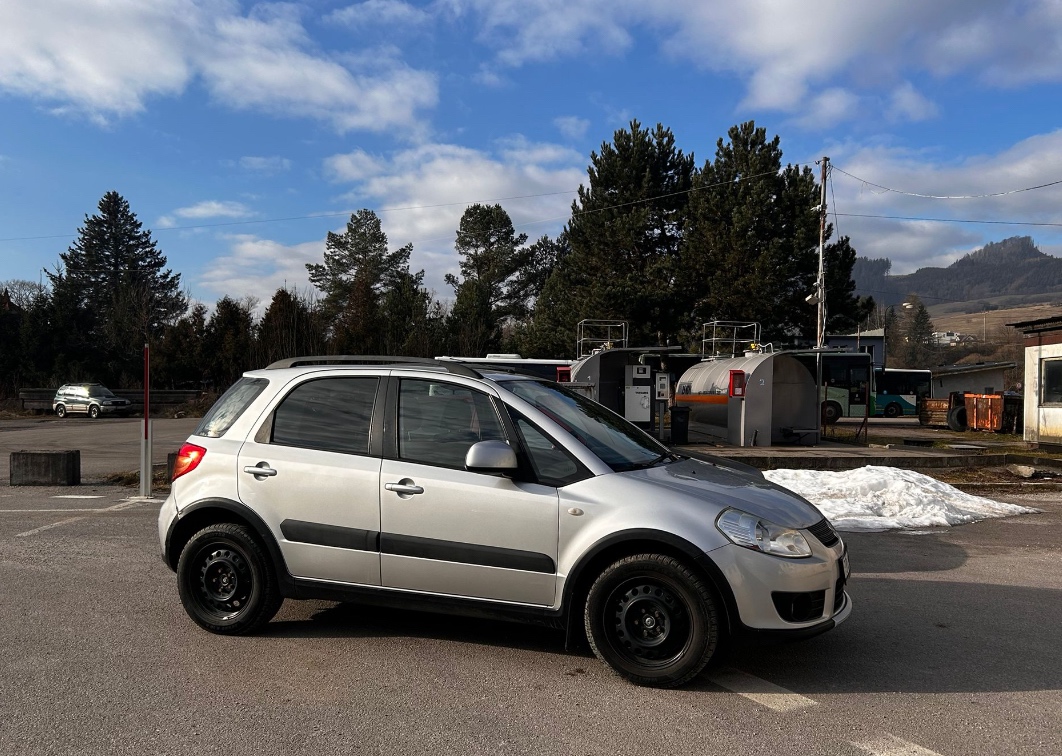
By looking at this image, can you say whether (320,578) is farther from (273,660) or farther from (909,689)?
(909,689)

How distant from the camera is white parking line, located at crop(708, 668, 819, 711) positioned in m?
4.07

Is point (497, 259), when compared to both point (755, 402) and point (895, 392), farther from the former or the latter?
point (755, 402)

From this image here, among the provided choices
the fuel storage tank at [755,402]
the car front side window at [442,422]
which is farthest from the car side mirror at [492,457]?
the fuel storage tank at [755,402]

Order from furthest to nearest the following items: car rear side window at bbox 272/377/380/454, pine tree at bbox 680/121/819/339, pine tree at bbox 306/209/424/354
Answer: pine tree at bbox 306/209/424/354, pine tree at bbox 680/121/819/339, car rear side window at bbox 272/377/380/454

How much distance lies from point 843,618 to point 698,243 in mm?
A: 34453

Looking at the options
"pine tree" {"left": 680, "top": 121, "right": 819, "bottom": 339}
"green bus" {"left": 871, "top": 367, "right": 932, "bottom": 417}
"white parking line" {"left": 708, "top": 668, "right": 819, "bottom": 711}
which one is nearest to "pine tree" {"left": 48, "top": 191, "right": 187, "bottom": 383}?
"pine tree" {"left": 680, "top": 121, "right": 819, "bottom": 339}

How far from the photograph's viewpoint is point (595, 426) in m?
5.15

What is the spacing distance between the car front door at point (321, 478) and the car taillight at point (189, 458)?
0.36 m

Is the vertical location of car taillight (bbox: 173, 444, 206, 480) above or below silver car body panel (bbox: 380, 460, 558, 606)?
above

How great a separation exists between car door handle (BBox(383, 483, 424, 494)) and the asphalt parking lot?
0.99 metres

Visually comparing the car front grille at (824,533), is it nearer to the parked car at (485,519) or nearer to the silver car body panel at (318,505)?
the parked car at (485,519)

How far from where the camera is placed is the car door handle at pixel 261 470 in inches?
200

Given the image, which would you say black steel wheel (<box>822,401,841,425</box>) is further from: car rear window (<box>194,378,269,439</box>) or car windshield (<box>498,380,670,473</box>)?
car rear window (<box>194,378,269,439</box>)

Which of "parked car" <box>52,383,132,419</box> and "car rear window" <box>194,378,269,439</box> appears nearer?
"car rear window" <box>194,378,269,439</box>
